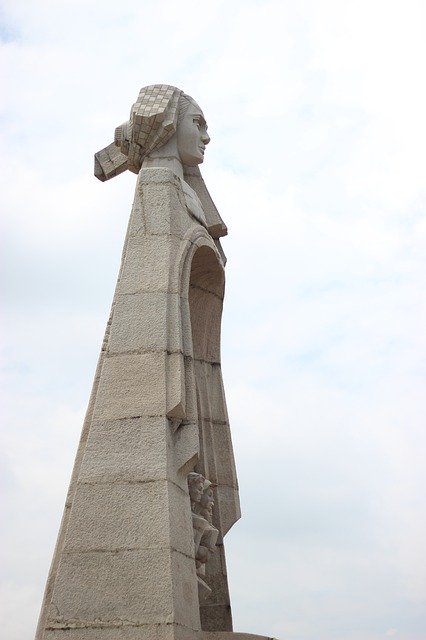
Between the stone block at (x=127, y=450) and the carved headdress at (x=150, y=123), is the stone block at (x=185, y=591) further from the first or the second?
the carved headdress at (x=150, y=123)

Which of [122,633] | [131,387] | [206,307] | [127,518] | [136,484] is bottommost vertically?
[122,633]

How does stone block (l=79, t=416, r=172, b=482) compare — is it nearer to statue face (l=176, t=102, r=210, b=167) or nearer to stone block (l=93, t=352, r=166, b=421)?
stone block (l=93, t=352, r=166, b=421)

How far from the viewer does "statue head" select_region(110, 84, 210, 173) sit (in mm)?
10203

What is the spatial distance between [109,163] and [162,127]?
1.36 metres

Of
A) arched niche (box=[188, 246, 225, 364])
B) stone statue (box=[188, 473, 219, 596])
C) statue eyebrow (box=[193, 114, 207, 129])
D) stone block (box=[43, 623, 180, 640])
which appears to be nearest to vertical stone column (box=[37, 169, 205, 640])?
stone block (box=[43, 623, 180, 640])

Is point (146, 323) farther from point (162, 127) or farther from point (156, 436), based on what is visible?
point (162, 127)

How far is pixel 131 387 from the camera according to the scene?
845 centimetres

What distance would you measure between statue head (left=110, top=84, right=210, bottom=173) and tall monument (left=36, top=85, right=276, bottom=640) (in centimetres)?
2

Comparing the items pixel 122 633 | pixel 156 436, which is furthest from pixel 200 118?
pixel 122 633

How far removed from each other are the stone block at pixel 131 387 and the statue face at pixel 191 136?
300 cm

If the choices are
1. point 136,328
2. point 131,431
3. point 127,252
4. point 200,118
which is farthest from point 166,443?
point 200,118

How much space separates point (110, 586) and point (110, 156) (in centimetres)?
582

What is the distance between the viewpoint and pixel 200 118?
34.9ft

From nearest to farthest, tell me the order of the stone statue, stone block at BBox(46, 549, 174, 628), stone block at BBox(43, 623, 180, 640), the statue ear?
stone block at BBox(43, 623, 180, 640) < stone block at BBox(46, 549, 174, 628) < the stone statue < the statue ear
